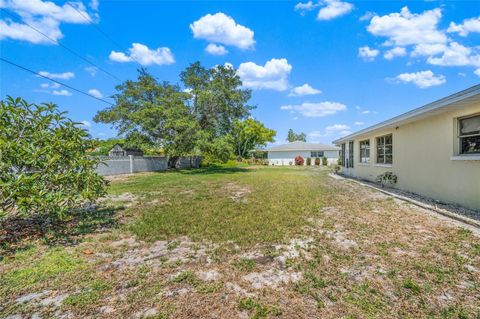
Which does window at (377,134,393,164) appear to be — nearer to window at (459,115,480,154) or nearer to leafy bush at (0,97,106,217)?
window at (459,115,480,154)

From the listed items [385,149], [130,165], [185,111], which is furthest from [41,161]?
[185,111]

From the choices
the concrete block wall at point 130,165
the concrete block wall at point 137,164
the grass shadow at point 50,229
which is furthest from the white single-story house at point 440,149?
the concrete block wall at point 130,165

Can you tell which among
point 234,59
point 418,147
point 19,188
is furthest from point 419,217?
point 234,59

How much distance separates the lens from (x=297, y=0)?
448 inches

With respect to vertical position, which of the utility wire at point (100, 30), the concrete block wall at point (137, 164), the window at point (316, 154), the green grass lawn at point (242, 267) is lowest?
the green grass lawn at point (242, 267)

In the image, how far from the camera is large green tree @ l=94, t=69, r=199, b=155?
1820 cm

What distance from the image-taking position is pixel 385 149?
10.7m

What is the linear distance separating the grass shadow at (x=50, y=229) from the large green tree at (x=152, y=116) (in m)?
12.8

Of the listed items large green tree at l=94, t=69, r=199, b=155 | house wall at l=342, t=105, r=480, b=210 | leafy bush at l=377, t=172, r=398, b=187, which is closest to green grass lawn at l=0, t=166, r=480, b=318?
house wall at l=342, t=105, r=480, b=210

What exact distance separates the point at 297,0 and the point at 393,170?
889 cm

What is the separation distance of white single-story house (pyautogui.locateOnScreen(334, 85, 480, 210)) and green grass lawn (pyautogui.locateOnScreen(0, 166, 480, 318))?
1763mm

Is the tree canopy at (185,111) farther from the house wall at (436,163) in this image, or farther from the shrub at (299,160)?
the shrub at (299,160)

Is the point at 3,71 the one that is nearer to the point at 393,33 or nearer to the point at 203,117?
the point at 203,117

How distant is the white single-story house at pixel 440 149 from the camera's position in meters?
5.64
